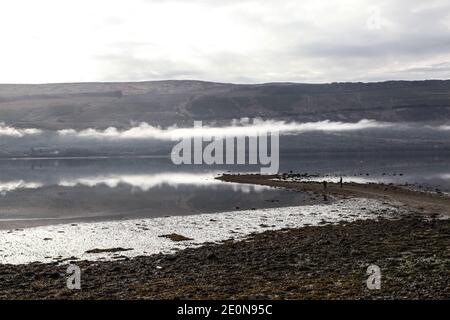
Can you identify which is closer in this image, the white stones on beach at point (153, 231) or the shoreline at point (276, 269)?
the shoreline at point (276, 269)

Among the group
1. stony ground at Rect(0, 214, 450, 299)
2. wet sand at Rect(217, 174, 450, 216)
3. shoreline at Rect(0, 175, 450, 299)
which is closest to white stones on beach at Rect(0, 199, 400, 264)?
shoreline at Rect(0, 175, 450, 299)

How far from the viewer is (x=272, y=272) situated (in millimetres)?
23812

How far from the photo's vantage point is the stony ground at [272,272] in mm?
19672

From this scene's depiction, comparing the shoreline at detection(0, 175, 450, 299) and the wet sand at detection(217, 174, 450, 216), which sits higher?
the shoreline at detection(0, 175, 450, 299)

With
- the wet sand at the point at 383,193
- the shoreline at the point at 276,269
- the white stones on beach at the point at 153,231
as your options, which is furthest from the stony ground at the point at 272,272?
the wet sand at the point at 383,193

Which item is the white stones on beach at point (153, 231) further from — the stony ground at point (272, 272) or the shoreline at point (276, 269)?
the stony ground at point (272, 272)

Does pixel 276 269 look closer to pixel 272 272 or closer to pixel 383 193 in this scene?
pixel 272 272

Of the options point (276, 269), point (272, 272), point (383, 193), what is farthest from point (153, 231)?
point (383, 193)

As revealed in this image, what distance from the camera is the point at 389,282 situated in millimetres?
20188

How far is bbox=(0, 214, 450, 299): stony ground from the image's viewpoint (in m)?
19.7

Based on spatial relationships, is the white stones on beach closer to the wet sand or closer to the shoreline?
the shoreline
